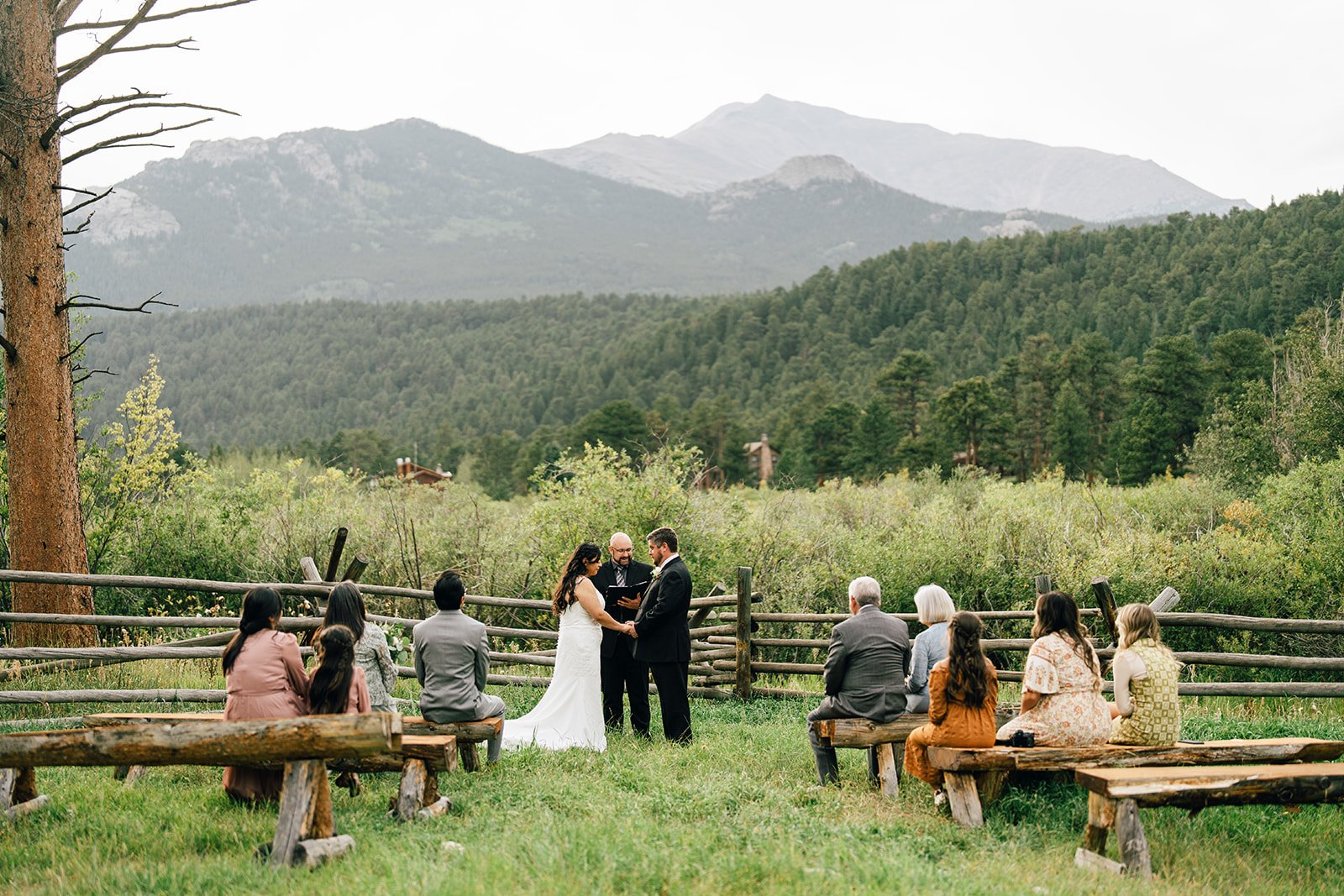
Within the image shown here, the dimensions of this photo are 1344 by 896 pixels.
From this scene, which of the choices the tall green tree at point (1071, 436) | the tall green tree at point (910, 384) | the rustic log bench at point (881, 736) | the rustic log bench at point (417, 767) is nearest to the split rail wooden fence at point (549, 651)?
the rustic log bench at point (417, 767)

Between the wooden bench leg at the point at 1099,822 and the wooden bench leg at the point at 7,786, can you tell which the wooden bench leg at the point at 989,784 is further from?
the wooden bench leg at the point at 7,786

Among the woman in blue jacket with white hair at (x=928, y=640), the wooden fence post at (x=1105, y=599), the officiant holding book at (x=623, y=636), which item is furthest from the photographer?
the officiant holding book at (x=623, y=636)

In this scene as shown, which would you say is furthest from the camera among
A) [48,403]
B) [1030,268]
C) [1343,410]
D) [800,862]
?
[1030,268]

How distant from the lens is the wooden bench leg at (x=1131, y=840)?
17.1ft

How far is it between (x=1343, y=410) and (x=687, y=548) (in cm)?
2492

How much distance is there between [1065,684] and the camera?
6352mm

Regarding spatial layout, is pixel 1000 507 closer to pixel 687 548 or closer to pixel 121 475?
pixel 687 548

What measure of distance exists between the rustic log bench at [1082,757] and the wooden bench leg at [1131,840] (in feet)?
1.85

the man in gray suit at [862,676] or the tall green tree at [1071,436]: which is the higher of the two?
the tall green tree at [1071,436]

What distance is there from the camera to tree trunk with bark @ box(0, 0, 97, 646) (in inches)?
366

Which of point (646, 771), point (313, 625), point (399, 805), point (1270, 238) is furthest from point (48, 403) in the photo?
point (1270, 238)

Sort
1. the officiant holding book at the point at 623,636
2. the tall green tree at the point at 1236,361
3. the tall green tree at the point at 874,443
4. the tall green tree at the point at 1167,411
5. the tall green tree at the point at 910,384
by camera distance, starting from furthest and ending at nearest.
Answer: the tall green tree at the point at 910,384 → the tall green tree at the point at 874,443 → the tall green tree at the point at 1167,411 → the tall green tree at the point at 1236,361 → the officiant holding book at the point at 623,636

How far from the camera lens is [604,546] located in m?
16.8

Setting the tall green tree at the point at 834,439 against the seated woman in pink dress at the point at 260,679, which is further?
the tall green tree at the point at 834,439
